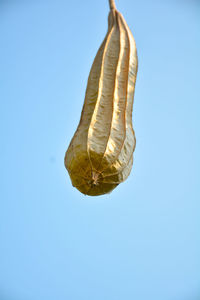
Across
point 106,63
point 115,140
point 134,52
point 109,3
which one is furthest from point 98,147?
point 109,3

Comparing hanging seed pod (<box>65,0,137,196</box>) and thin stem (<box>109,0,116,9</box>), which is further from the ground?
thin stem (<box>109,0,116,9</box>)

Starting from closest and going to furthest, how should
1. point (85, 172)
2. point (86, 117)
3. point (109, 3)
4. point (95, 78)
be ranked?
point (85, 172), point (86, 117), point (95, 78), point (109, 3)

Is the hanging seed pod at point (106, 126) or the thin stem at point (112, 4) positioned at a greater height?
the thin stem at point (112, 4)

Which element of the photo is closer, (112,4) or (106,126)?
(106,126)

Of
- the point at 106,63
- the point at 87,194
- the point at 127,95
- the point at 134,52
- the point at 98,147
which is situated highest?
the point at 134,52

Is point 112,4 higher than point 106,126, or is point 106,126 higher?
point 112,4

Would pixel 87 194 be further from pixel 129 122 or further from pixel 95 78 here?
pixel 95 78

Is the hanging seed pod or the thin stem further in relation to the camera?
the thin stem

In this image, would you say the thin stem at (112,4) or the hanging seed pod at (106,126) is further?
the thin stem at (112,4)
